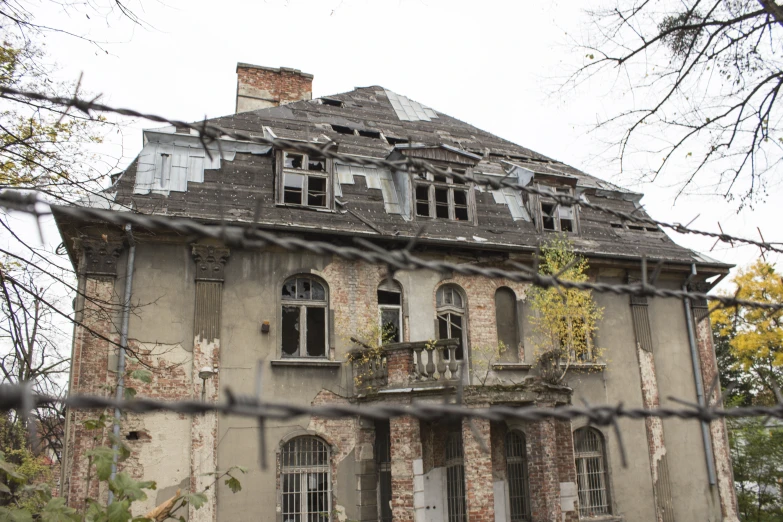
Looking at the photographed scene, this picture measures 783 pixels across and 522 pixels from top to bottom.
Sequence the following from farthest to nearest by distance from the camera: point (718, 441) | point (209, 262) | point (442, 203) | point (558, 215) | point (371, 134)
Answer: point (371, 134)
point (558, 215)
point (718, 441)
point (442, 203)
point (209, 262)

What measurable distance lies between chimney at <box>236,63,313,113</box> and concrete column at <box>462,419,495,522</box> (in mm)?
11478

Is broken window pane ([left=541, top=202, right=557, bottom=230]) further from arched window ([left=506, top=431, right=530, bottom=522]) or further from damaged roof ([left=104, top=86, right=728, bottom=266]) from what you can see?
arched window ([left=506, top=431, right=530, bottom=522])

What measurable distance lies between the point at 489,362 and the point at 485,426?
2.10 meters

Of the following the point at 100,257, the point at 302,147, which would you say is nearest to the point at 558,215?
the point at 100,257

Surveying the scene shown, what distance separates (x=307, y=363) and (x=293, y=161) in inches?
185

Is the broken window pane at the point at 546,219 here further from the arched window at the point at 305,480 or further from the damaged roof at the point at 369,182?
the arched window at the point at 305,480

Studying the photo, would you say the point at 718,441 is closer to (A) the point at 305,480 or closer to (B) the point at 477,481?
(B) the point at 477,481

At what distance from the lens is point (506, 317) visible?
52.1 feet

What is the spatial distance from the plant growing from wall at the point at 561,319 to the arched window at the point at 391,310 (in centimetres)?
313

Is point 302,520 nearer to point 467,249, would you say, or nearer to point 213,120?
point 467,249

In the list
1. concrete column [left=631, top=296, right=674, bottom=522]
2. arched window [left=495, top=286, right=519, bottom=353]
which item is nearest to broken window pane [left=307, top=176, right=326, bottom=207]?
arched window [left=495, top=286, right=519, bottom=353]

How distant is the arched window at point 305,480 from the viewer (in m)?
13.0

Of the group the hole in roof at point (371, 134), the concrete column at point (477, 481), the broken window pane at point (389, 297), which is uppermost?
the hole in roof at point (371, 134)

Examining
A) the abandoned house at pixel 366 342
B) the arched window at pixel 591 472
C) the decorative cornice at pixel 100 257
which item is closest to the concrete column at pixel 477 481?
the abandoned house at pixel 366 342
